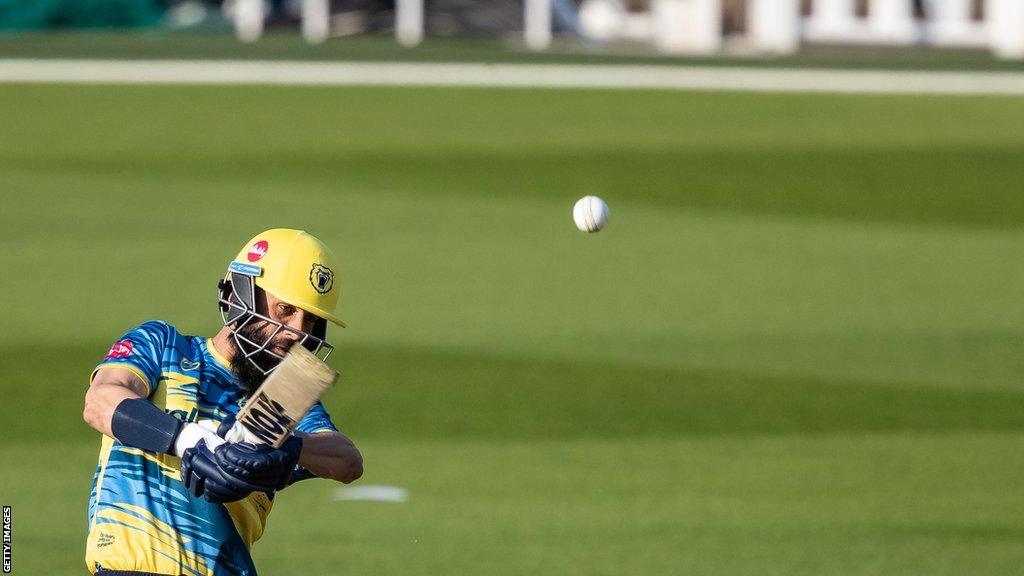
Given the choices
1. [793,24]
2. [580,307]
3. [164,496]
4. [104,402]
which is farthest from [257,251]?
[793,24]

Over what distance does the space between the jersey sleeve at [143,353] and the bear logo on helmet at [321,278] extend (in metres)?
0.49

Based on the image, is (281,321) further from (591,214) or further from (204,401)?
(591,214)

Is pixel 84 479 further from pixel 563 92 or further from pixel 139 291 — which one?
pixel 563 92

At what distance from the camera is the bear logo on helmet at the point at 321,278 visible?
18.1 feet

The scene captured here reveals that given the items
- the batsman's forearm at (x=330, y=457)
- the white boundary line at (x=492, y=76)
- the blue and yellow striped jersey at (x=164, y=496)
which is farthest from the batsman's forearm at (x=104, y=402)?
the white boundary line at (x=492, y=76)

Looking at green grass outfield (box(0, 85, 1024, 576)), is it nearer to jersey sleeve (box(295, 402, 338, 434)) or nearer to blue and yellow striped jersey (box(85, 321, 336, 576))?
jersey sleeve (box(295, 402, 338, 434))

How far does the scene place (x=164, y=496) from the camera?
542 cm

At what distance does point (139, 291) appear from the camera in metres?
15.6

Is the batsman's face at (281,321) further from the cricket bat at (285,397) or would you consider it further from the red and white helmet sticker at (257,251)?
the cricket bat at (285,397)

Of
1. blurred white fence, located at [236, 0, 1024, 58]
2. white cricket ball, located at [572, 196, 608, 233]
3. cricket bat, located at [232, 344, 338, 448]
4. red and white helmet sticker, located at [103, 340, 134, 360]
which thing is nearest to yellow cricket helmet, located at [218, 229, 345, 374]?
red and white helmet sticker, located at [103, 340, 134, 360]

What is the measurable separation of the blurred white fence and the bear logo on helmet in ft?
80.3

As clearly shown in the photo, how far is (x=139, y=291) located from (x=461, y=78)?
11.5m

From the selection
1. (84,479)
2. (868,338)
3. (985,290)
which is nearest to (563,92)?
(985,290)

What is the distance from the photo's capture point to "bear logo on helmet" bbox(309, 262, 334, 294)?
217 inches
